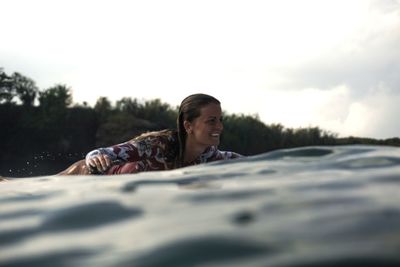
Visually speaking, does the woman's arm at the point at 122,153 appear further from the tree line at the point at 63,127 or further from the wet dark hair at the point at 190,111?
the tree line at the point at 63,127

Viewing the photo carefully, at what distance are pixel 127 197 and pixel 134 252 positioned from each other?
86 cm

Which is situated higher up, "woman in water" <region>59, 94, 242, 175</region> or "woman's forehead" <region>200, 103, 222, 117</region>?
"woman's forehead" <region>200, 103, 222, 117</region>

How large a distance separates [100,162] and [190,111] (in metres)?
0.93

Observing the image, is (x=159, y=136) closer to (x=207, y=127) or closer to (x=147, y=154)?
(x=147, y=154)

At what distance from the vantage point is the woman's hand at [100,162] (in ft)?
15.8

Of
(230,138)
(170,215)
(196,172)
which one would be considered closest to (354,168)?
(196,172)

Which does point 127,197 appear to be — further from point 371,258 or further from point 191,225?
point 371,258

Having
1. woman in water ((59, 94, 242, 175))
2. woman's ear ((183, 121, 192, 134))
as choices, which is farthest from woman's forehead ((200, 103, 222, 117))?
woman's ear ((183, 121, 192, 134))

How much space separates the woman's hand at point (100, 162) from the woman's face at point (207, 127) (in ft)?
2.56

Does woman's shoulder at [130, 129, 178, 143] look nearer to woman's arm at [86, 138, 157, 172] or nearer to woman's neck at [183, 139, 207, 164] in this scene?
woman's arm at [86, 138, 157, 172]

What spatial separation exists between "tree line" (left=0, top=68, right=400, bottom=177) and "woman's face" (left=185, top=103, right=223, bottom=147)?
18.6 m

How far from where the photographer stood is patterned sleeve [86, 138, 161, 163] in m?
5.15

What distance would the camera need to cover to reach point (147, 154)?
5238 mm

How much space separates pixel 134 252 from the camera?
1.73 m
